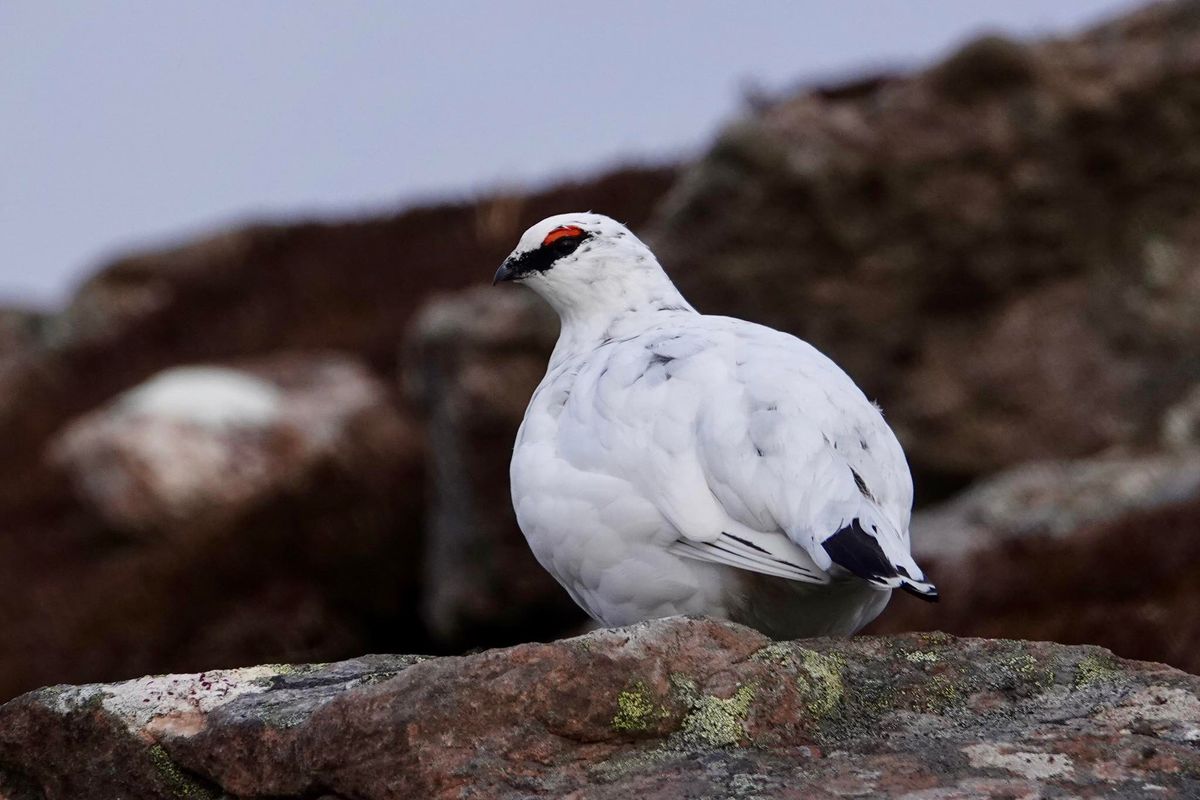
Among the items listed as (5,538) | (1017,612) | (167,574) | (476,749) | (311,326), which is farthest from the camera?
(311,326)

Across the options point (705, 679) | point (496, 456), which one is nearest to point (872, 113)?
point (496, 456)

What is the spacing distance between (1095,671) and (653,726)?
0.83 meters

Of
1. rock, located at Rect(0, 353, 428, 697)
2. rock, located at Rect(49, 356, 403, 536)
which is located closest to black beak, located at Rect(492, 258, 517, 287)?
rock, located at Rect(0, 353, 428, 697)

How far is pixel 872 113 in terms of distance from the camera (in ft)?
28.6

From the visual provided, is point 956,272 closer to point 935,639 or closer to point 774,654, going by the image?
point 935,639

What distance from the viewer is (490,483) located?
8.35m

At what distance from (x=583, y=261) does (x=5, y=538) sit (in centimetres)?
870

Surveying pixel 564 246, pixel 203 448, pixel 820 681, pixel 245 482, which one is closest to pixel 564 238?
pixel 564 246

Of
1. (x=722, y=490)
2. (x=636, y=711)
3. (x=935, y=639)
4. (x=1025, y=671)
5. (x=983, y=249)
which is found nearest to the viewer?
(x=636, y=711)

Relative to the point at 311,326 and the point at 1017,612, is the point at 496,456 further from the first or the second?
the point at 311,326

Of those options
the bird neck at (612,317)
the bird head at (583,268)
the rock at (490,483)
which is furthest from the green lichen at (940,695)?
the rock at (490,483)

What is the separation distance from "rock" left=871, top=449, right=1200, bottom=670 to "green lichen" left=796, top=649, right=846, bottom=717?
3046 millimetres

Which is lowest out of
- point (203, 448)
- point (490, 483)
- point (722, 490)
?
point (203, 448)

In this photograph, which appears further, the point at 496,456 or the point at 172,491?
the point at 172,491
